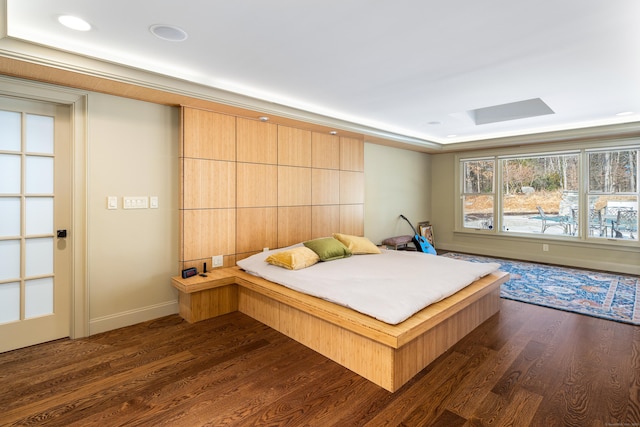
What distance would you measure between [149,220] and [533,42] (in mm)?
3710

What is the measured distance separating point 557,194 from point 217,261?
5888 millimetres

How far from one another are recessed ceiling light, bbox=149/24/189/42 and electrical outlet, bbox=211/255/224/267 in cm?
219

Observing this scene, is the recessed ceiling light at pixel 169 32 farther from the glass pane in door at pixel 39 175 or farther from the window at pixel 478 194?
the window at pixel 478 194

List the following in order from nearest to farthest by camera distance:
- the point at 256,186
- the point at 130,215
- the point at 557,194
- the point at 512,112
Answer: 1. the point at 130,215
2. the point at 256,186
3. the point at 512,112
4. the point at 557,194

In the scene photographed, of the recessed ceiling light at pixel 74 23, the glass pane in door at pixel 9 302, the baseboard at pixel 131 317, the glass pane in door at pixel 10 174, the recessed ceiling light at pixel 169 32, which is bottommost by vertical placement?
the baseboard at pixel 131 317

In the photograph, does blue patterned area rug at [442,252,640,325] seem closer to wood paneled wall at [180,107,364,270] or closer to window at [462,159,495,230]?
window at [462,159,495,230]

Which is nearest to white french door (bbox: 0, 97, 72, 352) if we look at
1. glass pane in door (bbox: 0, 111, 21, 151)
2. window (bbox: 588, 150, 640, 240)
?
glass pane in door (bbox: 0, 111, 21, 151)

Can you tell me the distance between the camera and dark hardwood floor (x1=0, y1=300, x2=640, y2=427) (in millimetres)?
1908

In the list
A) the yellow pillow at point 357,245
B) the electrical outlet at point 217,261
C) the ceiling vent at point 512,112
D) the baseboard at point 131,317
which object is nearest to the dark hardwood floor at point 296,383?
the baseboard at point 131,317

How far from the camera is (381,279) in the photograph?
2975mm

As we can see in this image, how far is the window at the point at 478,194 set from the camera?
6.63 m

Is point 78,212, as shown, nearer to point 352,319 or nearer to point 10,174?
point 10,174

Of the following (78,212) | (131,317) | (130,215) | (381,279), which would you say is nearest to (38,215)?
(78,212)

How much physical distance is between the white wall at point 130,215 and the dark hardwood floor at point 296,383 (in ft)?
1.07
